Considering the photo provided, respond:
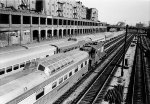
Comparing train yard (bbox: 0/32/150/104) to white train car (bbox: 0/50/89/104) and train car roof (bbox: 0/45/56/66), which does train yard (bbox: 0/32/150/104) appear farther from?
train car roof (bbox: 0/45/56/66)

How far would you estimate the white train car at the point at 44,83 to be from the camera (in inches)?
425

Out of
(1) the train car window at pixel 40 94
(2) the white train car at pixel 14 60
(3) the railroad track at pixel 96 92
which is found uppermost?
(2) the white train car at pixel 14 60

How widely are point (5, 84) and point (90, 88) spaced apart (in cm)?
1200

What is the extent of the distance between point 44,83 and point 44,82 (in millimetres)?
80

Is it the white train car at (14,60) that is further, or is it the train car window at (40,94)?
the white train car at (14,60)

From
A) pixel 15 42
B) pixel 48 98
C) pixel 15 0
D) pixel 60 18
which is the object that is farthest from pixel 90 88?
pixel 15 0

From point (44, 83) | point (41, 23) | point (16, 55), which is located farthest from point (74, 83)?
point (41, 23)

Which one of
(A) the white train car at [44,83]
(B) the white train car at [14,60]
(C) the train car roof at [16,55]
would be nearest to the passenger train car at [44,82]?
(A) the white train car at [44,83]

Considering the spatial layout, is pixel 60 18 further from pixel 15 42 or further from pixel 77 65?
pixel 77 65

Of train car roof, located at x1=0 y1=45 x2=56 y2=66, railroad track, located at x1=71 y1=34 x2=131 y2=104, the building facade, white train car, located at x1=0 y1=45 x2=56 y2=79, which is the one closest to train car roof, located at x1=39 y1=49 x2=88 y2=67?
white train car, located at x1=0 y1=45 x2=56 y2=79

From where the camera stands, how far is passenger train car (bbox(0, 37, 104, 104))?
35.6 feet

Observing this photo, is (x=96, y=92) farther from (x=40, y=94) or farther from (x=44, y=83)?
(x=40, y=94)

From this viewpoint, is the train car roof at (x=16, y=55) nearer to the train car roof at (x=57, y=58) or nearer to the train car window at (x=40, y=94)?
the train car roof at (x=57, y=58)

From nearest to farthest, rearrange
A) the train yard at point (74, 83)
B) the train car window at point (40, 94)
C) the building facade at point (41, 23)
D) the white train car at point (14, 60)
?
the train car window at point (40, 94)
the train yard at point (74, 83)
the white train car at point (14, 60)
the building facade at point (41, 23)
